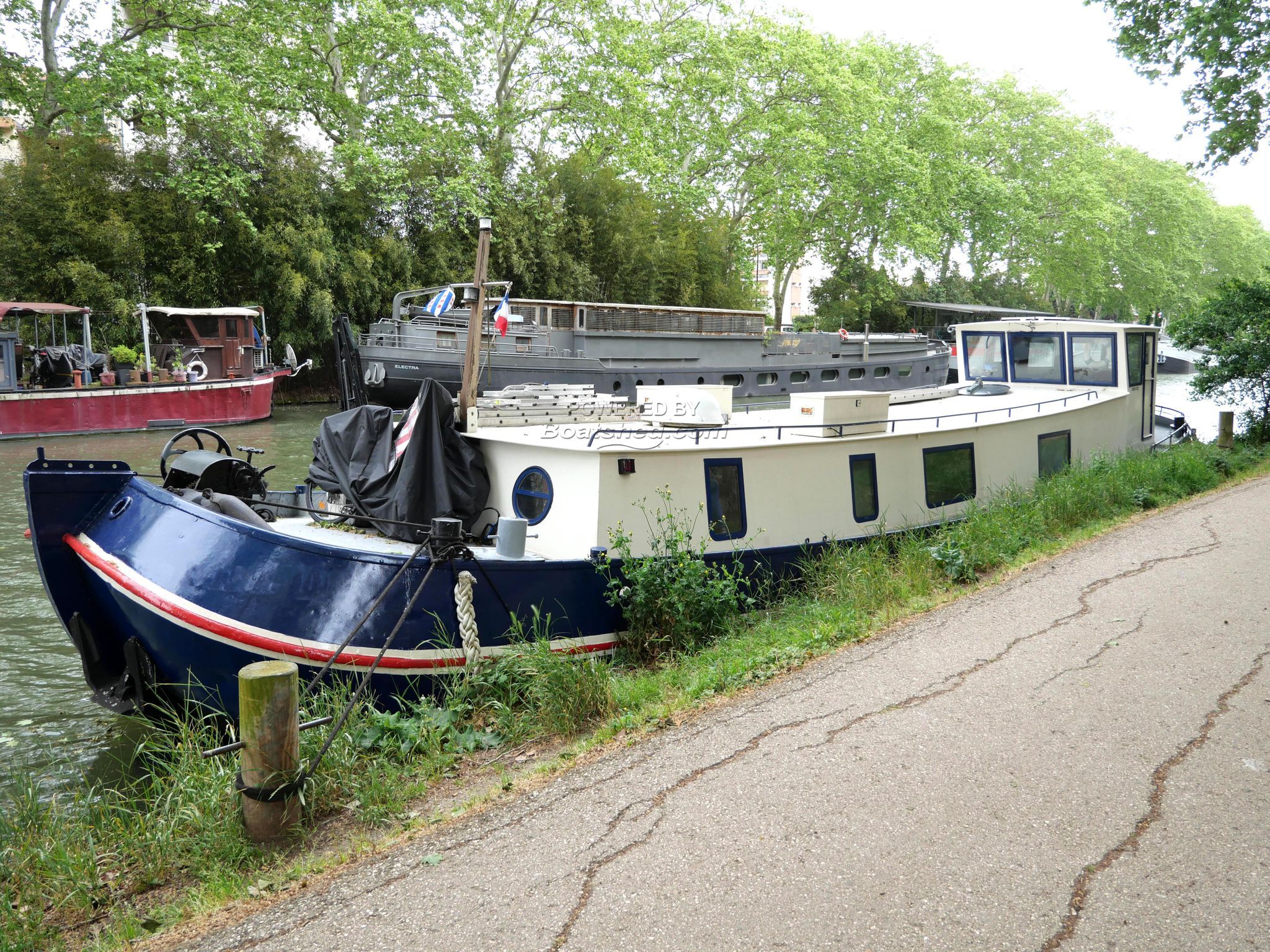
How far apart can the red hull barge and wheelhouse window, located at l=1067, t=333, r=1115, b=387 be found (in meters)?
19.4

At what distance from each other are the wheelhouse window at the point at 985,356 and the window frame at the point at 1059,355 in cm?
11

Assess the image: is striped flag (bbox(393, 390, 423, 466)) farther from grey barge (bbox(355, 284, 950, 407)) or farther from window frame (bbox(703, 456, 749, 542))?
grey barge (bbox(355, 284, 950, 407))

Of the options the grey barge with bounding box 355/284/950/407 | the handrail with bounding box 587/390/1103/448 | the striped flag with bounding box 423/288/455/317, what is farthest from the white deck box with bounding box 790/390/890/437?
the grey barge with bounding box 355/284/950/407

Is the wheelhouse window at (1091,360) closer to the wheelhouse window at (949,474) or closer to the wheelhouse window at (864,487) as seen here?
the wheelhouse window at (949,474)

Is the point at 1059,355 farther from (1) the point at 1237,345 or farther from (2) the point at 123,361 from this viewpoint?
(2) the point at 123,361

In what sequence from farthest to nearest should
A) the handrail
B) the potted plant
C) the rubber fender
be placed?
the potted plant → the handrail → the rubber fender

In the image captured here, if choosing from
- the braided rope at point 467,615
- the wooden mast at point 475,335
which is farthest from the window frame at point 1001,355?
the braided rope at point 467,615

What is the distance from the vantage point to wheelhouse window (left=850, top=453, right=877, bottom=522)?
834cm

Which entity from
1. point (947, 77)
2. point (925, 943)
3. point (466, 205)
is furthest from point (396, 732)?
point (947, 77)

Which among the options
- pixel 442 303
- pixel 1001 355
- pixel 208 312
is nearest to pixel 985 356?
pixel 1001 355

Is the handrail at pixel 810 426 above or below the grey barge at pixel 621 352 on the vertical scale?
below

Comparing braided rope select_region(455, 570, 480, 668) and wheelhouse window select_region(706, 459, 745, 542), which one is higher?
wheelhouse window select_region(706, 459, 745, 542)

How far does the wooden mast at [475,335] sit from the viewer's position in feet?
22.6

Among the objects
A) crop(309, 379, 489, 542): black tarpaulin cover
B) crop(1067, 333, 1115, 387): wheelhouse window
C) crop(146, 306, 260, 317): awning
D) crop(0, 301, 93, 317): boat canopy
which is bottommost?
crop(309, 379, 489, 542): black tarpaulin cover
